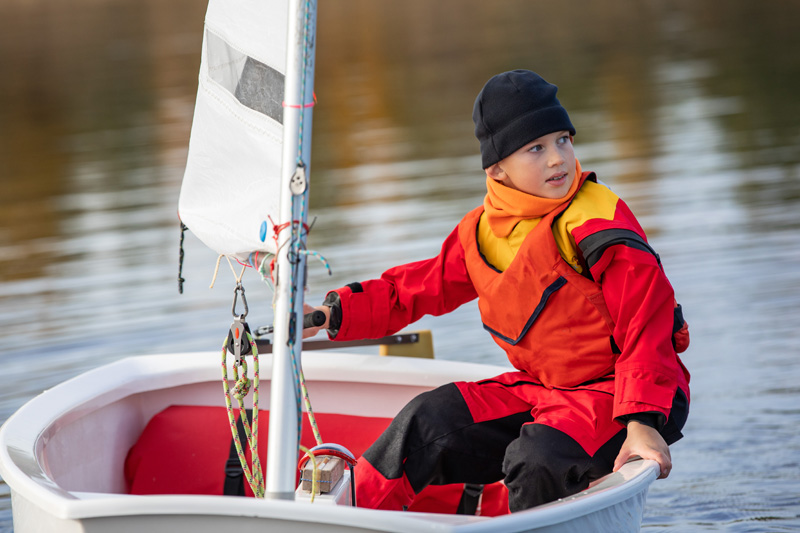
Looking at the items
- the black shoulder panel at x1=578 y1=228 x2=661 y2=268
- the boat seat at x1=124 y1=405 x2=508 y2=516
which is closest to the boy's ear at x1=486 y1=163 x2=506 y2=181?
the black shoulder panel at x1=578 y1=228 x2=661 y2=268

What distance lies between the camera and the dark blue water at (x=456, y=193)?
3900mm

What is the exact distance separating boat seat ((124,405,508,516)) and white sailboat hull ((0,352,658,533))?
0.03 metres

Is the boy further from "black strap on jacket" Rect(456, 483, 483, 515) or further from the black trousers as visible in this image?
"black strap on jacket" Rect(456, 483, 483, 515)

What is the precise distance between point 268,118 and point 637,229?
77 cm

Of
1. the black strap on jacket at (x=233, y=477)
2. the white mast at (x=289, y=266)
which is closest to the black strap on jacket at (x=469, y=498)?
the black strap on jacket at (x=233, y=477)

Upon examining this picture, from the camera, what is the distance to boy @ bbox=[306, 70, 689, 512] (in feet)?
6.68

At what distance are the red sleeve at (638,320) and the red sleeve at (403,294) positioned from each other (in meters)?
0.45

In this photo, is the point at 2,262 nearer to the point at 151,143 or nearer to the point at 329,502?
the point at 151,143

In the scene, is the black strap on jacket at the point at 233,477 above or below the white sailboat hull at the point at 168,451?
below

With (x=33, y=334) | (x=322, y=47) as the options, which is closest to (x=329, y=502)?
(x=33, y=334)

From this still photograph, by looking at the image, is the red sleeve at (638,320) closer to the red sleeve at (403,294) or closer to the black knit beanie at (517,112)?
the black knit beanie at (517,112)

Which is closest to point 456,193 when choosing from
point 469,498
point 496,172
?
point 469,498

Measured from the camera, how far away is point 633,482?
1.87 m

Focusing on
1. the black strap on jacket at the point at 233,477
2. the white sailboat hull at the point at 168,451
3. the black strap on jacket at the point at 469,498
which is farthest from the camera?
the black strap on jacket at the point at 233,477
